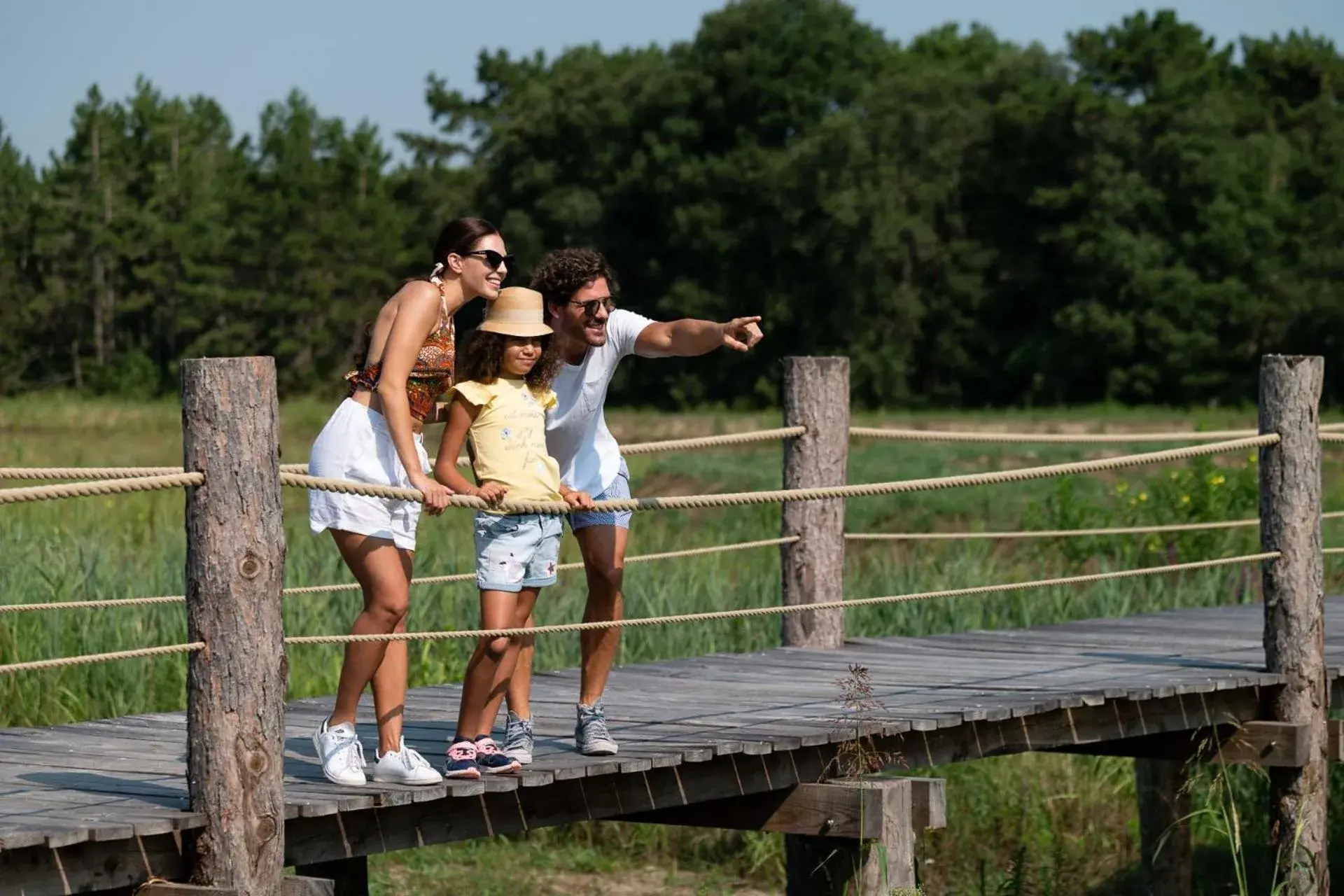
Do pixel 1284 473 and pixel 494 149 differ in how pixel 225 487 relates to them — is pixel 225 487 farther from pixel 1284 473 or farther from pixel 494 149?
pixel 494 149

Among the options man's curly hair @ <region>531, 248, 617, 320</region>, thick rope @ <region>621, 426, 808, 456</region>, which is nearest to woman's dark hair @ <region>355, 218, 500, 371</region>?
man's curly hair @ <region>531, 248, 617, 320</region>

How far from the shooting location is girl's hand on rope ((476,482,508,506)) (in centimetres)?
468

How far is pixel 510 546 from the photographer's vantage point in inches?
190

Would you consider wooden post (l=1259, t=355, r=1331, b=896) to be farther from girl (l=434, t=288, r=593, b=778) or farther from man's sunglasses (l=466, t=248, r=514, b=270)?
man's sunglasses (l=466, t=248, r=514, b=270)

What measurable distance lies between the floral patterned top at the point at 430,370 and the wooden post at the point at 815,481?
2585 millimetres

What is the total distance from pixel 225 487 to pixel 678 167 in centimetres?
4166

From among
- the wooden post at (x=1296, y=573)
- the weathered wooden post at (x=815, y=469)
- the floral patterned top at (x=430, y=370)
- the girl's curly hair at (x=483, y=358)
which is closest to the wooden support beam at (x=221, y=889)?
the floral patterned top at (x=430, y=370)

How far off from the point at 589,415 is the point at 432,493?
28.7 inches

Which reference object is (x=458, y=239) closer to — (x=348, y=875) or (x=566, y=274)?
(x=566, y=274)

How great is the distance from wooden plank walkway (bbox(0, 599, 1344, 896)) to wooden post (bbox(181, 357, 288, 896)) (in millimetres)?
86

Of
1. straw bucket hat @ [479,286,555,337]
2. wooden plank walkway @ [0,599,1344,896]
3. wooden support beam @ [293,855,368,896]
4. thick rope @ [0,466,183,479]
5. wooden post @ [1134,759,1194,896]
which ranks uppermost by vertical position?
straw bucket hat @ [479,286,555,337]

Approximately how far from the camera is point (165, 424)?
33406mm

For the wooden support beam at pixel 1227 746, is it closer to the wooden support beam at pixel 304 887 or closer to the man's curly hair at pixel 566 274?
the man's curly hair at pixel 566 274

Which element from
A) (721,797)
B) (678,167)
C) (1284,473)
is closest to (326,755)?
(721,797)
